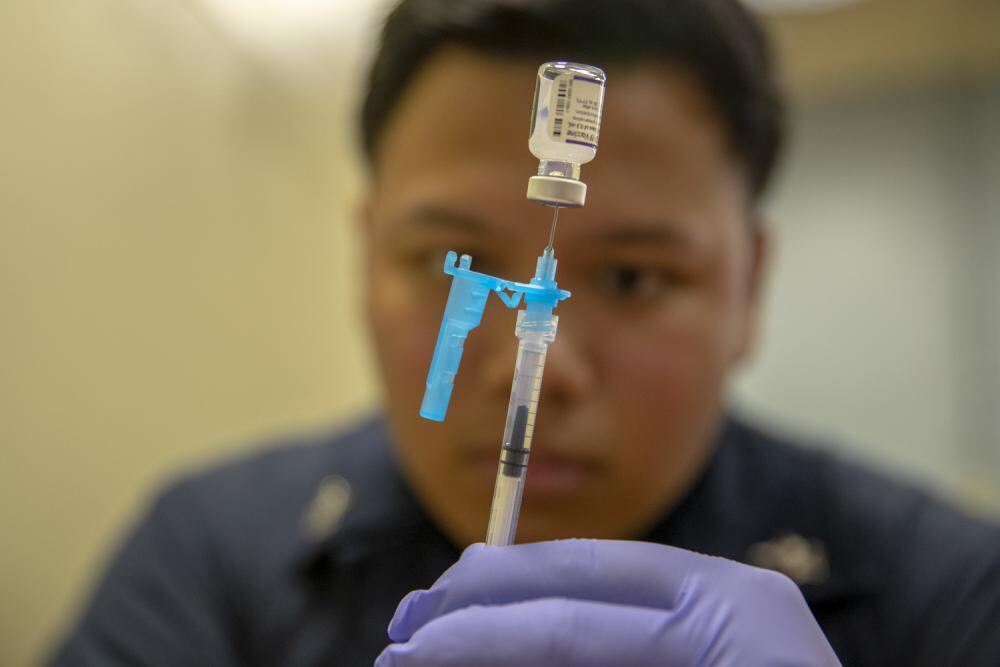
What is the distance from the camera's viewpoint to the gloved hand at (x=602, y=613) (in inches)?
13.5

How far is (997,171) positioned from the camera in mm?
2016

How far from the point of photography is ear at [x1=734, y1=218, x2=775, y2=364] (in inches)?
25.2

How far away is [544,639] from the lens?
343 mm

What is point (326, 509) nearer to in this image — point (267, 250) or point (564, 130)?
point (564, 130)

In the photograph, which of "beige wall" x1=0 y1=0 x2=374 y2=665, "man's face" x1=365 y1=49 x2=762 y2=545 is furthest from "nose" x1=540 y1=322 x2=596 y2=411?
"beige wall" x1=0 y1=0 x2=374 y2=665

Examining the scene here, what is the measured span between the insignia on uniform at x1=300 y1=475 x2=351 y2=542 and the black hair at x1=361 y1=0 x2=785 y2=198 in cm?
40

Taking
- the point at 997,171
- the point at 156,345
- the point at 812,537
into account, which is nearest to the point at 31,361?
the point at 156,345

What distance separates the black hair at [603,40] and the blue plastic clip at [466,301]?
0.15 meters

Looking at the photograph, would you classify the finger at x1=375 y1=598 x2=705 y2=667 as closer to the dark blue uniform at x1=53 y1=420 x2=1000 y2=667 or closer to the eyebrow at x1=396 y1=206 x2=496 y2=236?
the dark blue uniform at x1=53 y1=420 x2=1000 y2=667

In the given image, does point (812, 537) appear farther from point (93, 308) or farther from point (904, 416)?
point (904, 416)

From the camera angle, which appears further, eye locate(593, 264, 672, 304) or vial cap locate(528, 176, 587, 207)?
eye locate(593, 264, 672, 304)

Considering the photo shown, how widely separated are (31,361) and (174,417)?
329 millimetres

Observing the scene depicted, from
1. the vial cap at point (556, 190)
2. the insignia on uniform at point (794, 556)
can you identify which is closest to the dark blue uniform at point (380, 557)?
the insignia on uniform at point (794, 556)

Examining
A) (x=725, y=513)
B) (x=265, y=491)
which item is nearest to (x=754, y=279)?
(x=725, y=513)
